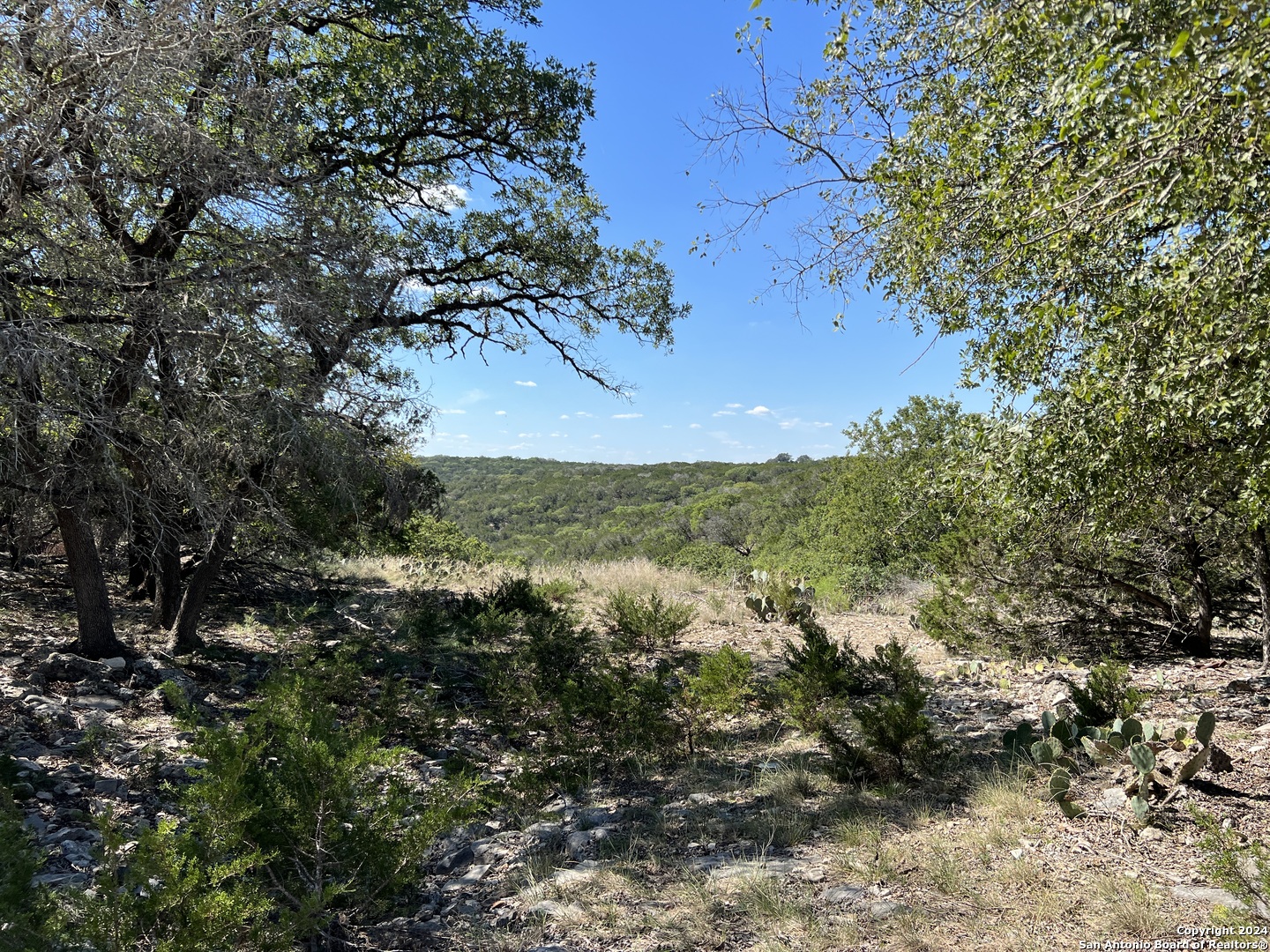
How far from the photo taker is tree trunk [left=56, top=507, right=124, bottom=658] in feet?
18.9

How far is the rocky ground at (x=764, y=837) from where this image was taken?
2.77m

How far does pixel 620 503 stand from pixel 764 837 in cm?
6006

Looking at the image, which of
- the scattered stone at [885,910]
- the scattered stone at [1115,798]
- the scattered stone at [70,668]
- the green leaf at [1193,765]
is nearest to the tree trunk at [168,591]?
the scattered stone at [70,668]

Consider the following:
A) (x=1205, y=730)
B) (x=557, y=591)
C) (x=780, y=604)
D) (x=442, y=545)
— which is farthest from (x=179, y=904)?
(x=442, y=545)

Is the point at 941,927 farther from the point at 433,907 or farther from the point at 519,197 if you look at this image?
the point at 519,197

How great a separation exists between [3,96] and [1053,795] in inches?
279

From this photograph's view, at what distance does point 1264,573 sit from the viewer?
18.1 ft

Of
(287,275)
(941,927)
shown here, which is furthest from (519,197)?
(941,927)

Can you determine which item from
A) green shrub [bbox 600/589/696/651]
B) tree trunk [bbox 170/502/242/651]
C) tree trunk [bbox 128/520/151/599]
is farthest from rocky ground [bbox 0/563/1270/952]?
green shrub [bbox 600/589/696/651]

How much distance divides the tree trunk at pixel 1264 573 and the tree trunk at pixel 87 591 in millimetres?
9371

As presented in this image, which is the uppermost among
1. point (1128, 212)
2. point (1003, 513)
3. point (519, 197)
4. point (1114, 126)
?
point (519, 197)

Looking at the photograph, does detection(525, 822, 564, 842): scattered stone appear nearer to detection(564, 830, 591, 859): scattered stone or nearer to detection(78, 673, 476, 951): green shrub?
detection(564, 830, 591, 859): scattered stone

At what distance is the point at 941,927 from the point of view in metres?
2.68

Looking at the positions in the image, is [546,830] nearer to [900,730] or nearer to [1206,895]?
[900,730]
